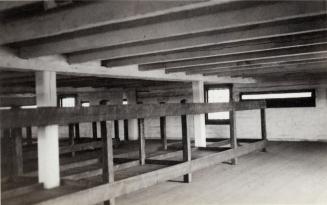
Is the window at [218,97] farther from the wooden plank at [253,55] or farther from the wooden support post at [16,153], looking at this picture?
the wooden support post at [16,153]

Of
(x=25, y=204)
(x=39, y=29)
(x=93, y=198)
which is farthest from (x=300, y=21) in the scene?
(x=25, y=204)

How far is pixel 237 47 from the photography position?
17.7ft

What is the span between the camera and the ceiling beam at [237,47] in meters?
4.84

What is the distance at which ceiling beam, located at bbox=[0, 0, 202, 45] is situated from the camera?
125 inches

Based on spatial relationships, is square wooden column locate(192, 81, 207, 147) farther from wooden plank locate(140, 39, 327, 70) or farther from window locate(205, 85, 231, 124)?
window locate(205, 85, 231, 124)

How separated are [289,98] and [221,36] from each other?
352 inches

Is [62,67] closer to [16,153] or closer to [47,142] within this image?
[47,142]

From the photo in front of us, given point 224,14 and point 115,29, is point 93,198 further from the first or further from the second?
point 224,14

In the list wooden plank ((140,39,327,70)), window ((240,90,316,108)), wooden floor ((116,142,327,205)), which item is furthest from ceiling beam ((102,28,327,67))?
window ((240,90,316,108))

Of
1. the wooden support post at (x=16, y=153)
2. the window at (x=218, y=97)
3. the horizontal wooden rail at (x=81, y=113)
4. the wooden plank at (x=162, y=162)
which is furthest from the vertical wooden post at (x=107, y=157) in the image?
the window at (x=218, y=97)

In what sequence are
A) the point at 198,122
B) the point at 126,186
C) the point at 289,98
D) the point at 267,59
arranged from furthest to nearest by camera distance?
the point at 289,98 → the point at 198,122 → the point at 267,59 → the point at 126,186

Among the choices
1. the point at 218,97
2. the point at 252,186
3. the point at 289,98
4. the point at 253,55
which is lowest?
the point at 252,186

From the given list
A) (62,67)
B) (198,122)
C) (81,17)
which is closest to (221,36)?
(81,17)

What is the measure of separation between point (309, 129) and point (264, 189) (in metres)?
7.28
